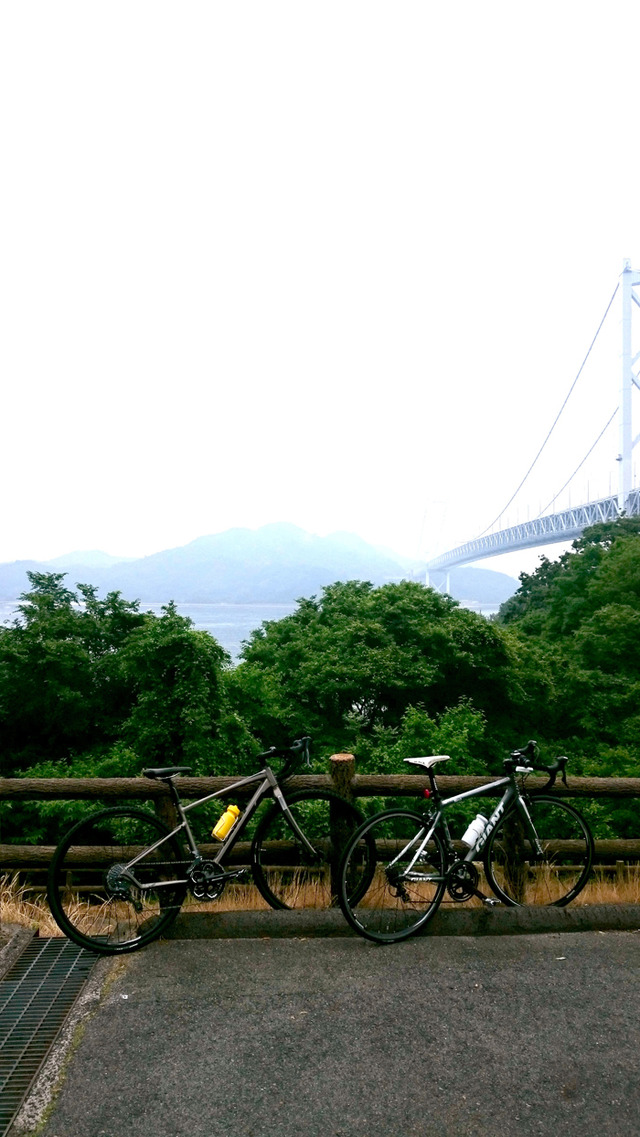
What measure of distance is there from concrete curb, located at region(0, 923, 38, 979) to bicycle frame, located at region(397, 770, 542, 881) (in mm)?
1797

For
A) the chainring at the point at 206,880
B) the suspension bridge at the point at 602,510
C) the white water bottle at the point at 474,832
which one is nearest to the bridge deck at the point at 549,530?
the suspension bridge at the point at 602,510

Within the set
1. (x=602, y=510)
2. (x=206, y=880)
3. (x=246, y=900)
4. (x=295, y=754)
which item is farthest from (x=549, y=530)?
(x=206, y=880)

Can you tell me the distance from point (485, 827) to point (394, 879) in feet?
1.98

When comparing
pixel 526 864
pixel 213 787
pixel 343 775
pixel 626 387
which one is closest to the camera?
pixel 213 787

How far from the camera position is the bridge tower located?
1516 inches

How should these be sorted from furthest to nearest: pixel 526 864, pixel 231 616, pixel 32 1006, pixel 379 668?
pixel 231 616 → pixel 379 668 → pixel 526 864 → pixel 32 1006

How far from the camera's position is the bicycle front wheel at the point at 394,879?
3600mm

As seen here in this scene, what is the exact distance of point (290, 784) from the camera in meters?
4.00

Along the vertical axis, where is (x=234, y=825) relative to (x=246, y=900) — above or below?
above

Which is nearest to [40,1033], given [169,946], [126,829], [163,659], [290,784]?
[169,946]

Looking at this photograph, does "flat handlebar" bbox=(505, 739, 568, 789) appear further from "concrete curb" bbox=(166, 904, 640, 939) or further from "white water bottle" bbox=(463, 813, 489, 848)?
"concrete curb" bbox=(166, 904, 640, 939)

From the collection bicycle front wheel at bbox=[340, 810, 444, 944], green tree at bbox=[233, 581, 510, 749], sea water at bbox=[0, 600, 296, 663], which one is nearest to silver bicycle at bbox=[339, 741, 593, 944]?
bicycle front wheel at bbox=[340, 810, 444, 944]

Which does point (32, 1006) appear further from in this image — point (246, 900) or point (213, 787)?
point (246, 900)

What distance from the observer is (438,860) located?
374 centimetres
